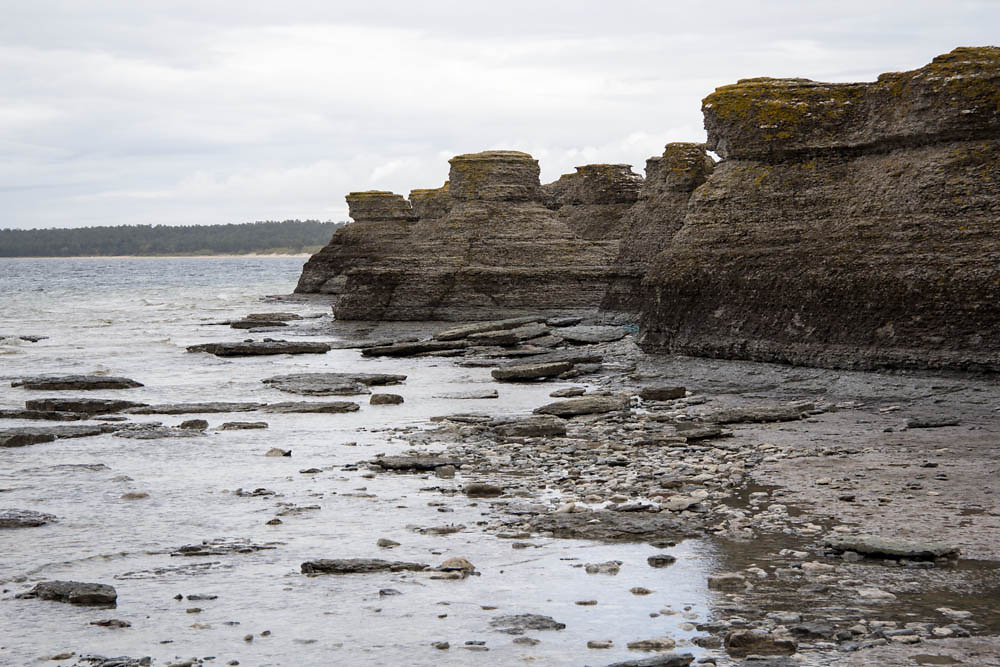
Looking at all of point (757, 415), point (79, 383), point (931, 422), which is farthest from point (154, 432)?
point (931, 422)

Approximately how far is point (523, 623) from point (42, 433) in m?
8.96

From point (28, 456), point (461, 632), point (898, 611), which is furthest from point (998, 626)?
point (28, 456)

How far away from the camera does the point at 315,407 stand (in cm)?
1545

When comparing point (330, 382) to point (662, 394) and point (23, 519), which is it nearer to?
point (662, 394)

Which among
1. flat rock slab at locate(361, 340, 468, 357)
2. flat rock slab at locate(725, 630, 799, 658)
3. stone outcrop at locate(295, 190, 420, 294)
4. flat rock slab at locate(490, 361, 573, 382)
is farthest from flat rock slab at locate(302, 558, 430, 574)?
stone outcrop at locate(295, 190, 420, 294)

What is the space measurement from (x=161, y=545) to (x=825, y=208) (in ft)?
40.4

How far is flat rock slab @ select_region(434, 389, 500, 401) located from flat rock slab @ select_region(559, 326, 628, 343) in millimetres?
7131

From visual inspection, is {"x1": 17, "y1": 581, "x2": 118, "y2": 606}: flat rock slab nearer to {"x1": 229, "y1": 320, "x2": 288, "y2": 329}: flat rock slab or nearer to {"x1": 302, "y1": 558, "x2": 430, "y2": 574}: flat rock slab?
{"x1": 302, "y1": 558, "x2": 430, "y2": 574}: flat rock slab

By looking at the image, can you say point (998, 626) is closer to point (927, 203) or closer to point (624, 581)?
point (624, 581)

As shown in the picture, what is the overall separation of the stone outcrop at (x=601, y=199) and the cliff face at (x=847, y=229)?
69.5ft

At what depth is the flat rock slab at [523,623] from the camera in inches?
239

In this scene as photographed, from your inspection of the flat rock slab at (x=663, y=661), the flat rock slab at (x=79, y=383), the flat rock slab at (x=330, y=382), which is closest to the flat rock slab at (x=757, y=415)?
the flat rock slab at (x=330, y=382)

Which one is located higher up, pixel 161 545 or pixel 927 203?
pixel 927 203

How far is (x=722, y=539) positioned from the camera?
7727 mm
